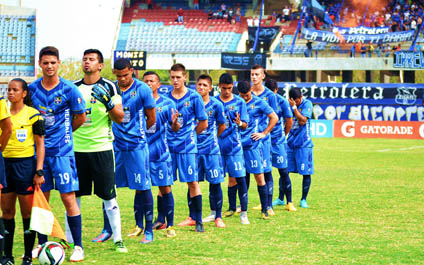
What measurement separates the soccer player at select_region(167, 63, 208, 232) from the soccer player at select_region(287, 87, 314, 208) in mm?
3299

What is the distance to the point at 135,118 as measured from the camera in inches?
320

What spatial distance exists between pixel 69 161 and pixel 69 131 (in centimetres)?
32

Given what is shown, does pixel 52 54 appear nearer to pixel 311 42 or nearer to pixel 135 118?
pixel 135 118

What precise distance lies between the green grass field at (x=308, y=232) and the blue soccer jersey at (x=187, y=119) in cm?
119

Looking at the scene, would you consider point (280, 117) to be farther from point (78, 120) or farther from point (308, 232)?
point (78, 120)

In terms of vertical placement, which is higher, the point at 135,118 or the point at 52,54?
the point at 52,54

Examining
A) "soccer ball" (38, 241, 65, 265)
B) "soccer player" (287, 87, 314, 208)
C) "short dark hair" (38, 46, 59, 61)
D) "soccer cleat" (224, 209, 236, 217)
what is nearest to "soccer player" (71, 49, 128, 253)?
"short dark hair" (38, 46, 59, 61)

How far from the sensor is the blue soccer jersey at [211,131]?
31.4 ft

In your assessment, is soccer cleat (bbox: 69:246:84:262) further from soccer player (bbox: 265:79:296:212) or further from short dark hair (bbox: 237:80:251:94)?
soccer player (bbox: 265:79:296:212)

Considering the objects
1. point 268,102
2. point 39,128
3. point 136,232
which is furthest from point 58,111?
point 268,102

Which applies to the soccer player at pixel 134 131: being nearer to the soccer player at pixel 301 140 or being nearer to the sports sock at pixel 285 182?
the sports sock at pixel 285 182

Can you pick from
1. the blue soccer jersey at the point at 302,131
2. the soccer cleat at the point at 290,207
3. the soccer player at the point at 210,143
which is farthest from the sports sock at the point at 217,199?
the blue soccer jersey at the point at 302,131

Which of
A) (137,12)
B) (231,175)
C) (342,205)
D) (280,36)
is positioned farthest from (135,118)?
(137,12)

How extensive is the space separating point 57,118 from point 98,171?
794 mm
